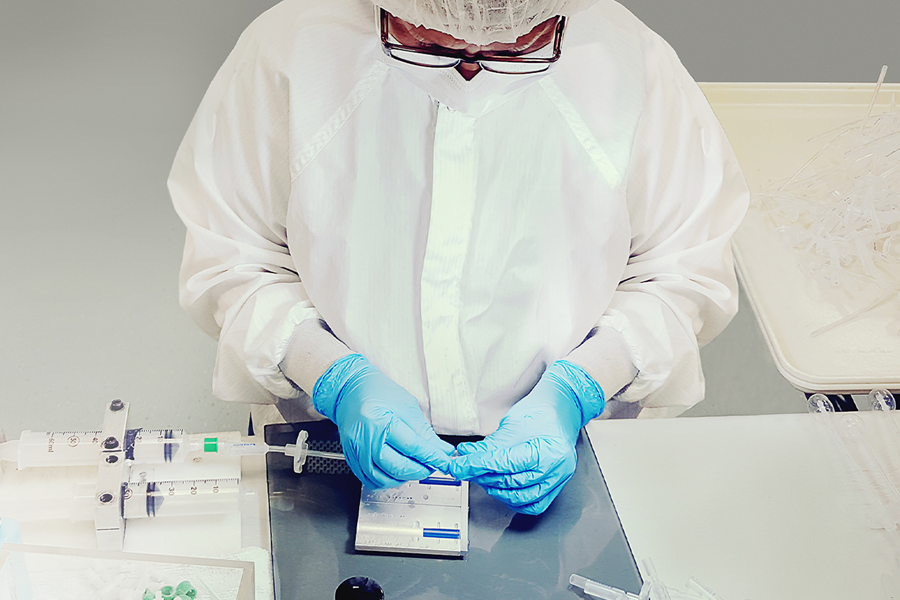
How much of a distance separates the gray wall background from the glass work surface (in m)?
0.52

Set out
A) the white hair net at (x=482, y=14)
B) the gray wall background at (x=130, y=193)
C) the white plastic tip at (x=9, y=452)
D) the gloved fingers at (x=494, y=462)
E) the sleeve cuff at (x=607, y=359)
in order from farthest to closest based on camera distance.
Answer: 1. the gray wall background at (x=130, y=193)
2. the sleeve cuff at (x=607, y=359)
3. the white plastic tip at (x=9, y=452)
4. the gloved fingers at (x=494, y=462)
5. the white hair net at (x=482, y=14)

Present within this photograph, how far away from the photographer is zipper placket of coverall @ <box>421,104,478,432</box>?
1148 millimetres

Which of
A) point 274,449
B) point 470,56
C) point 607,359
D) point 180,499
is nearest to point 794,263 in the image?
point 607,359

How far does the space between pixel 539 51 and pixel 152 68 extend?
286cm

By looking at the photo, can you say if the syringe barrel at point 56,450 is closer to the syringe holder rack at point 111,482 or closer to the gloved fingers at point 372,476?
the syringe holder rack at point 111,482

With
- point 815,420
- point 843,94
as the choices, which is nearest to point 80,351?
point 815,420

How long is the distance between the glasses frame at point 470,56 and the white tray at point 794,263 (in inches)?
30.8

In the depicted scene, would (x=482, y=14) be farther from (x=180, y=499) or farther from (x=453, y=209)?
(x=180, y=499)

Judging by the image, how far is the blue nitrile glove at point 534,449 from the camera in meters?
1.07

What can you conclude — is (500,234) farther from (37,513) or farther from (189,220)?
(37,513)

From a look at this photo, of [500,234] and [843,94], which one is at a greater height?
[500,234]

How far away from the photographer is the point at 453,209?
117 centimetres

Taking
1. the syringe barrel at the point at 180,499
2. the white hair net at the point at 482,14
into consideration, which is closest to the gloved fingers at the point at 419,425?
the syringe barrel at the point at 180,499

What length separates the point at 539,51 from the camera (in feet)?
3.34
